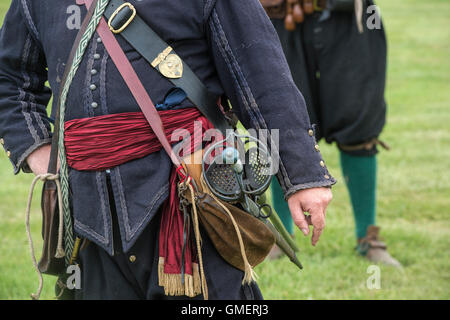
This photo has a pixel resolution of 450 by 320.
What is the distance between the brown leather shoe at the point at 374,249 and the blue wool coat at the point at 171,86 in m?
2.12

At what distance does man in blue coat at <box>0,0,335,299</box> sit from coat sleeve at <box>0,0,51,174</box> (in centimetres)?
6

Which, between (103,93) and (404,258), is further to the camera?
(404,258)

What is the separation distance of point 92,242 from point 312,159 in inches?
31.5

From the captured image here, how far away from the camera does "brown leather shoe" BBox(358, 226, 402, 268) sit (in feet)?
13.1

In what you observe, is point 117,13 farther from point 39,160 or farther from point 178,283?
point 178,283

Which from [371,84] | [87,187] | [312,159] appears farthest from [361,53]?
[87,187]

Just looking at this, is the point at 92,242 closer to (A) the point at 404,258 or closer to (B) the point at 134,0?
(B) the point at 134,0

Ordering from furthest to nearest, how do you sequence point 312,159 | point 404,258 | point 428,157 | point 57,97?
point 428,157 < point 404,258 < point 57,97 < point 312,159

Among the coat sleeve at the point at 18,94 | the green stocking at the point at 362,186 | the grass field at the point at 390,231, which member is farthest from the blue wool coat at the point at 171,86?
the green stocking at the point at 362,186

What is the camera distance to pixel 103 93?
81.6 inches

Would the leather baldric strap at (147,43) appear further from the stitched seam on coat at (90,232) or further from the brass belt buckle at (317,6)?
the brass belt buckle at (317,6)

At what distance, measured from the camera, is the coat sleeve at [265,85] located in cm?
201

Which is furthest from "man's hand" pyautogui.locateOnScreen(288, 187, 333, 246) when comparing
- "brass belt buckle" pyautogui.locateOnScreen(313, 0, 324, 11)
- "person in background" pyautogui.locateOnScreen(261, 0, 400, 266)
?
"brass belt buckle" pyautogui.locateOnScreen(313, 0, 324, 11)

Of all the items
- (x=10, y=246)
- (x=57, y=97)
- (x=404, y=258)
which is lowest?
(x=404, y=258)
